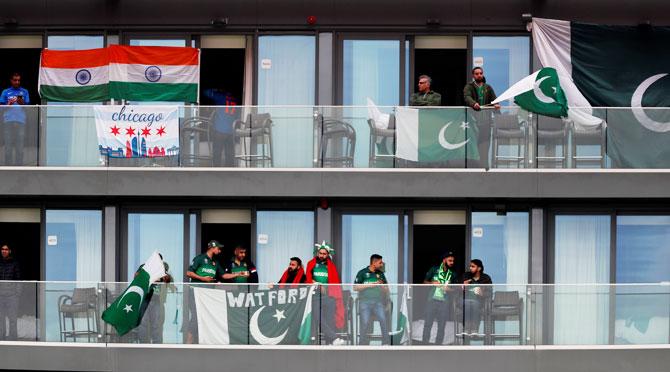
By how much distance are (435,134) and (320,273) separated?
346 centimetres

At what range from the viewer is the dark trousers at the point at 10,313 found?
27141 mm

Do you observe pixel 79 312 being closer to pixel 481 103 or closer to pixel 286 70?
pixel 286 70

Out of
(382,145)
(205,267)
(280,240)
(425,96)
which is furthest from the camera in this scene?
(280,240)

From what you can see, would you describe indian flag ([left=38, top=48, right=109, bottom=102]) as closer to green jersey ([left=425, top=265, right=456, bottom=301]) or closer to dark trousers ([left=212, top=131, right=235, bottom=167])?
dark trousers ([left=212, top=131, right=235, bottom=167])

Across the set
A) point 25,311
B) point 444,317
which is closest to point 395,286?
point 444,317

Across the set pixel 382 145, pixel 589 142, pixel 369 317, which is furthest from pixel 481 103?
pixel 369 317

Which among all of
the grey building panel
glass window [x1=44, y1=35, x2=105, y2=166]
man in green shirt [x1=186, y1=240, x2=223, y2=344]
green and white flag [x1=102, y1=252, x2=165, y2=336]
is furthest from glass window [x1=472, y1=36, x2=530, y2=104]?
green and white flag [x1=102, y1=252, x2=165, y2=336]

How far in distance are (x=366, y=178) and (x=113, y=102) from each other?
19.2 feet

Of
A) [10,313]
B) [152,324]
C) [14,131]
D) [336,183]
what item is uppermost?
[14,131]

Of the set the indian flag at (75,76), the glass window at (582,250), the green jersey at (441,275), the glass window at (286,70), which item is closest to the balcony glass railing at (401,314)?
the green jersey at (441,275)

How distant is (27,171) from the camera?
29031 mm

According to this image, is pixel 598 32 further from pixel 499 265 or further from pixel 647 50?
pixel 499 265

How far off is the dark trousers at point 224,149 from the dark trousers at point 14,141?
3763 millimetres

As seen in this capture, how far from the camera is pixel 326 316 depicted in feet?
87.2
